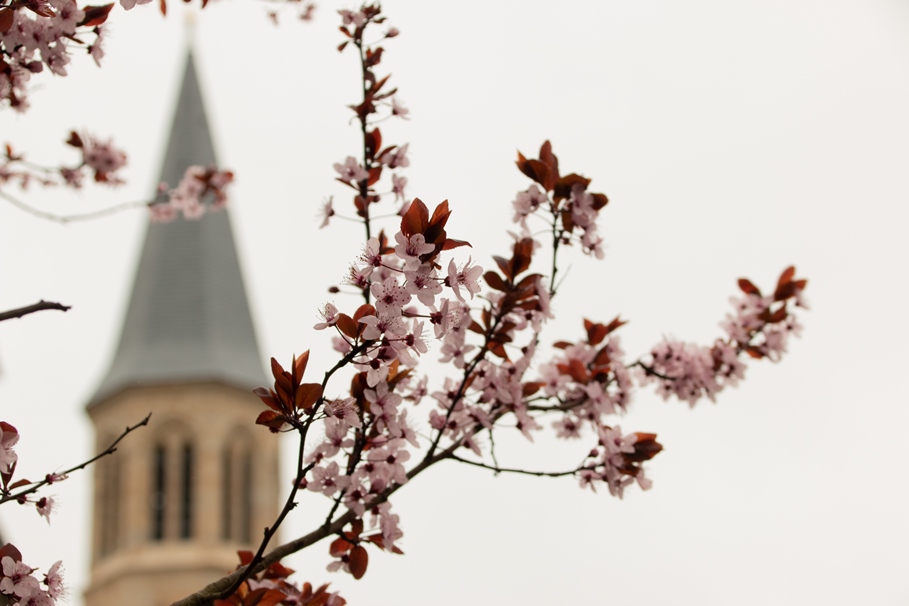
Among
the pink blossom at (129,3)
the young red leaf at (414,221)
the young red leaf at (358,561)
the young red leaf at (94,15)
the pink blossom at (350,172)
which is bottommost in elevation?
the young red leaf at (358,561)

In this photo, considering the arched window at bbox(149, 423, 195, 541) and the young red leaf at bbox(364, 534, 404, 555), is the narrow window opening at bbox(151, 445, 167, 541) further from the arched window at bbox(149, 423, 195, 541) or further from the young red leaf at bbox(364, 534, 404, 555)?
the young red leaf at bbox(364, 534, 404, 555)

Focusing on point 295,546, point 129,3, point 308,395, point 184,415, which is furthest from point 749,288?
point 184,415

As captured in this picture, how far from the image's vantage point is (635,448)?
122 inches

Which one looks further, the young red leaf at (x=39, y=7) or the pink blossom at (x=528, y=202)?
the pink blossom at (x=528, y=202)

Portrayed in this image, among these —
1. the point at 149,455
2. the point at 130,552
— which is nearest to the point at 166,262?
the point at 149,455

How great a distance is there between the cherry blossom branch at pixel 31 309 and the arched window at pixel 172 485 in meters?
24.2

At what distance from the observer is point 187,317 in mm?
26766

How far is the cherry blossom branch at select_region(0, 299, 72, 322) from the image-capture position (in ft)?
8.80

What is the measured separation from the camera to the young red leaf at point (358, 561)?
2963mm

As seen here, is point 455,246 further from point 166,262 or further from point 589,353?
point 166,262

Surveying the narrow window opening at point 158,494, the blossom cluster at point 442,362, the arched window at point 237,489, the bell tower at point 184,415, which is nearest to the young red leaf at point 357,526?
the blossom cluster at point 442,362

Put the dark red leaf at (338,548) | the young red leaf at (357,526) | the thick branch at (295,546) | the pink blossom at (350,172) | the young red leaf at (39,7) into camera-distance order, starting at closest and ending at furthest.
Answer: the young red leaf at (39,7), the thick branch at (295,546), the young red leaf at (357,526), the dark red leaf at (338,548), the pink blossom at (350,172)

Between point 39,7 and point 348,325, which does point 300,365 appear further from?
point 39,7

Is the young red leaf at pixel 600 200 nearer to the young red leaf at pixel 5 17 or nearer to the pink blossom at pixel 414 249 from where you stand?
the pink blossom at pixel 414 249
